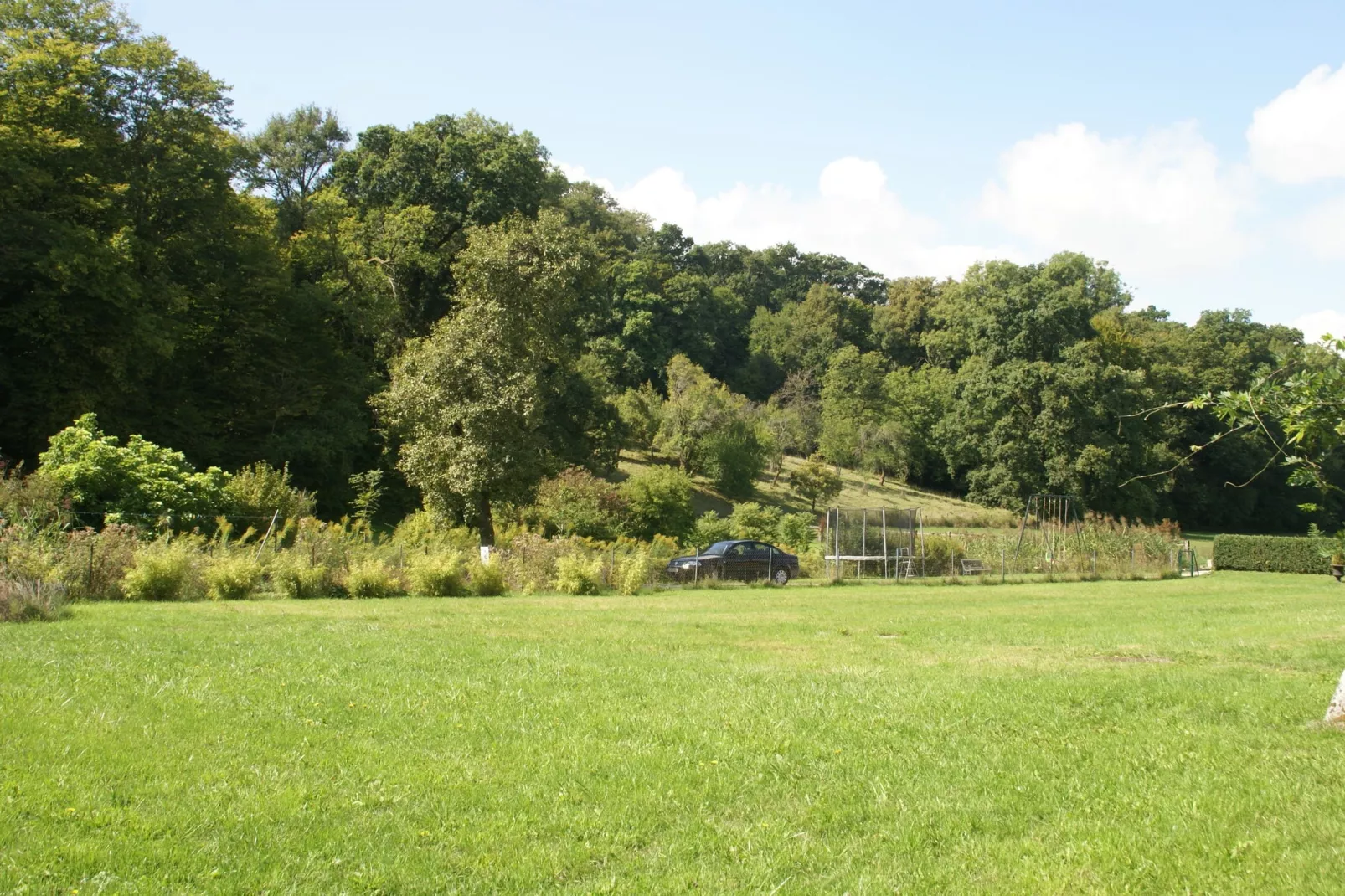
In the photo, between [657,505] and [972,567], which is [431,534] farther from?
[972,567]

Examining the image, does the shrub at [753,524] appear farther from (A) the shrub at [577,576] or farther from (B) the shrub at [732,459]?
(B) the shrub at [732,459]

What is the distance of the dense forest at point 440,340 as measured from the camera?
97.2 ft

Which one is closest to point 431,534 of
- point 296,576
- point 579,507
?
point 579,507

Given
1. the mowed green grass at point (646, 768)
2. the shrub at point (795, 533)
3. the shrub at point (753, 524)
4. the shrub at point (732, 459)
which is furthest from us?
the shrub at point (732, 459)

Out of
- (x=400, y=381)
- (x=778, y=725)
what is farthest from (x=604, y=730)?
(x=400, y=381)

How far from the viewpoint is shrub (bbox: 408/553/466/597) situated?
67.9ft

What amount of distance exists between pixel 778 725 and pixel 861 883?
2.97 meters

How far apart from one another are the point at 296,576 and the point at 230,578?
1532mm

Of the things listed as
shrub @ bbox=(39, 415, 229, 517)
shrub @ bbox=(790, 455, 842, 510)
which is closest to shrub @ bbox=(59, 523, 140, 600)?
shrub @ bbox=(39, 415, 229, 517)

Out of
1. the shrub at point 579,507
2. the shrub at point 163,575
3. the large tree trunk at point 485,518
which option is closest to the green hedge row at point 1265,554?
the shrub at point 579,507

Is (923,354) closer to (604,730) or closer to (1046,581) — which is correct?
(1046,581)

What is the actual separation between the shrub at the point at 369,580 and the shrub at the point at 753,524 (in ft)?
56.2

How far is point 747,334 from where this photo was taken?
92438 millimetres

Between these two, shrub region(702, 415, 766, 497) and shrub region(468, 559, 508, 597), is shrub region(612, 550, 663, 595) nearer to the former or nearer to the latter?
shrub region(468, 559, 508, 597)
